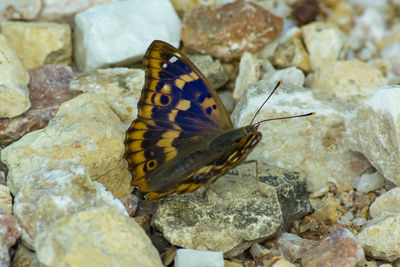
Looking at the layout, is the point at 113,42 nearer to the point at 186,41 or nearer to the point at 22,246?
the point at 186,41

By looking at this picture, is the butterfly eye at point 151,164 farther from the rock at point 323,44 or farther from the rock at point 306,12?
the rock at point 306,12

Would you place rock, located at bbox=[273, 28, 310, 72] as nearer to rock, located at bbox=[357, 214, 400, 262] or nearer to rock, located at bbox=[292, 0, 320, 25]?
rock, located at bbox=[292, 0, 320, 25]

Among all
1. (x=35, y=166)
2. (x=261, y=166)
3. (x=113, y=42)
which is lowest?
(x=261, y=166)

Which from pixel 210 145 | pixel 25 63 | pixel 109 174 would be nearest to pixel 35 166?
pixel 109 174

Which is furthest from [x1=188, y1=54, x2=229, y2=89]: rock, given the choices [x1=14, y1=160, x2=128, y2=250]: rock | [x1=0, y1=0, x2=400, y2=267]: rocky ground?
[x1=14, y1=160, x2=128, y2=250]: rock

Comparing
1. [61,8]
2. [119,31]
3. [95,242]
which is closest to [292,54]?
[119,31]
